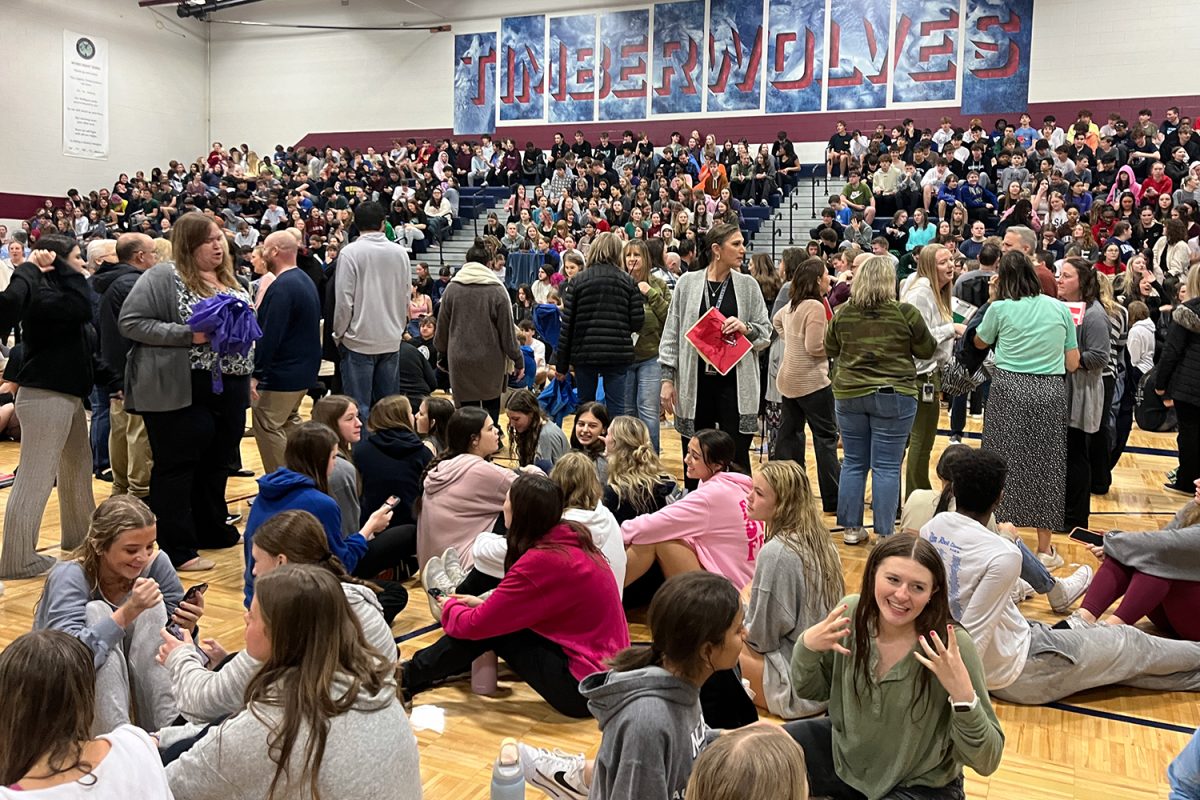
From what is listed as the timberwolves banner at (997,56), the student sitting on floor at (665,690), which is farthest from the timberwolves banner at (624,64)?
the student sitting on floor at (665,690)

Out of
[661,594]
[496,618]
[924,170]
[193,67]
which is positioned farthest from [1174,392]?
[193,67]

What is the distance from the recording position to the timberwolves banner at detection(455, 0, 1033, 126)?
17.3m

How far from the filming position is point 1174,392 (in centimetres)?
572

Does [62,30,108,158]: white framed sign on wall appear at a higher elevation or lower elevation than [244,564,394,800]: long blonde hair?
higher

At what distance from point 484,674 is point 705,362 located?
86.7 inches

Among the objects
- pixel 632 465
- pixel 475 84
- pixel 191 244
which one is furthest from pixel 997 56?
pixel 191 244

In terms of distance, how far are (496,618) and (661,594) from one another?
44.1 inches

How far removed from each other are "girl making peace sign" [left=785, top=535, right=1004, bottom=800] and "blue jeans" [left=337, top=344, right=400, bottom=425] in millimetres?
3912

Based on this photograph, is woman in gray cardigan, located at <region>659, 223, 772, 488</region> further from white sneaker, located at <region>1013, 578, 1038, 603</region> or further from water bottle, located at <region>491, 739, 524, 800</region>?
water bottle, located at <region>491, 739, 524, 800</region>

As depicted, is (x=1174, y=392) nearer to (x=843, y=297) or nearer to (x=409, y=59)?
(x=843, y=297)

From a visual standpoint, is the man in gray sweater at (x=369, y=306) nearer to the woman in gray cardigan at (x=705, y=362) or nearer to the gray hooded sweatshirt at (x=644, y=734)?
the woman in gray cardigan at (x=705, y=362)

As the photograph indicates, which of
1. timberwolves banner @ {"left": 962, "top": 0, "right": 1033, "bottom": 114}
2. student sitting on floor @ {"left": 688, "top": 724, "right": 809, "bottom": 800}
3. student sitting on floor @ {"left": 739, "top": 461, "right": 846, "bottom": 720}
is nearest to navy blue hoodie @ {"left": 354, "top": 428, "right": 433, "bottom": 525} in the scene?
student sitting on floor @ {"left": 739, "top": 461, "right": 846, "bottom": 720}

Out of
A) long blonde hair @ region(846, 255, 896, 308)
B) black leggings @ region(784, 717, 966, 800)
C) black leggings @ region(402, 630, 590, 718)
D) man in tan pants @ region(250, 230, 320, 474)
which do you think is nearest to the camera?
black leggings @ region(784, 717, 966, 800)

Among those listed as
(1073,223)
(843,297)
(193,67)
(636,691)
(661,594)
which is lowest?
(636,691)
